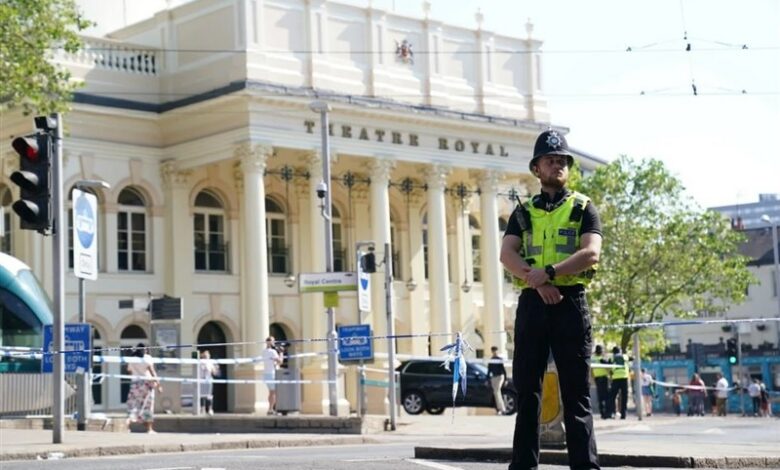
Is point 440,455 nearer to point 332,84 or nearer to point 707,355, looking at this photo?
point 332,84

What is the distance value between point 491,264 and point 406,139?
6.05m

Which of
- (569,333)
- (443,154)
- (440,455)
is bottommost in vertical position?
(440,455)

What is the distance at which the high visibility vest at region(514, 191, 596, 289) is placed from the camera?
877 cm

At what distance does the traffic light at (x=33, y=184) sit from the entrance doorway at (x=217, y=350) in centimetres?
2901

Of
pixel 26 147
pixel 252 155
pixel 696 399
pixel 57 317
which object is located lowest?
pixel 696 399

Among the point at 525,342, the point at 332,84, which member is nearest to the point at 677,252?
the point at 332,84

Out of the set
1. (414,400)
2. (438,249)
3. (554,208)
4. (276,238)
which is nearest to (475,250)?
(438,249)

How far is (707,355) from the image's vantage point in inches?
3113

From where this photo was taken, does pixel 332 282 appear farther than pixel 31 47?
No

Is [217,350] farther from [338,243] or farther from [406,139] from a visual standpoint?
[406,139]

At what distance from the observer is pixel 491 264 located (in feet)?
173

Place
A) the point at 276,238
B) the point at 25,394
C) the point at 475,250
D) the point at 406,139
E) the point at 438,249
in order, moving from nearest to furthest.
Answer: the point at 25,394 < the point at 406,139 < the point at 276,238 < the point at 438,249 < the point at 475,250

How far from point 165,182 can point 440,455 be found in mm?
34045

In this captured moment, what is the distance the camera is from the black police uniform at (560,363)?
28.1 feet
